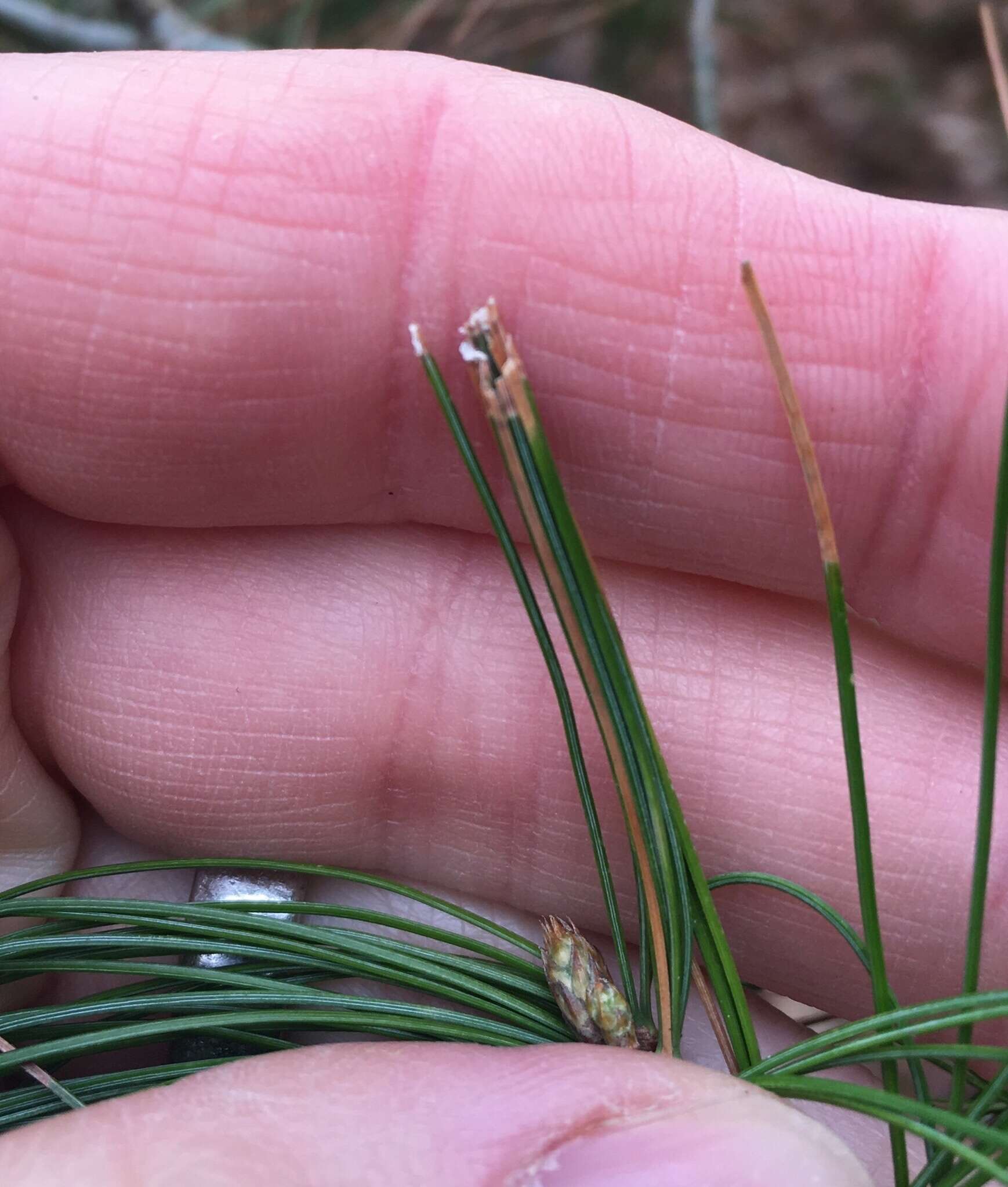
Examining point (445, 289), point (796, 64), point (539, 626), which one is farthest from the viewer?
point (796, 64)

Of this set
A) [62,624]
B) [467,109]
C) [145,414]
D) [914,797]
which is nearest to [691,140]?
[467,109]

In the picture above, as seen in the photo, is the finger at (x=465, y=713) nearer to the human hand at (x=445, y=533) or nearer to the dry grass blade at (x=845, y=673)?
the human hand at (x=445, y=533)

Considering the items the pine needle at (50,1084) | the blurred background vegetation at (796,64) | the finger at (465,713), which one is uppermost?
the blurred background vegetation at (796,64)

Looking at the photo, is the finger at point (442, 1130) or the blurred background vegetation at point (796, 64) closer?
the finger at point (442, 1130)

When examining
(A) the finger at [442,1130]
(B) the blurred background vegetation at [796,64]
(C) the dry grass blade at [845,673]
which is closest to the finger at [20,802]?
(A) the finger at [442,1130]

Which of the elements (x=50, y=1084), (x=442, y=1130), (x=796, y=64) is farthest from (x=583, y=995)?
(x=796, y=64)

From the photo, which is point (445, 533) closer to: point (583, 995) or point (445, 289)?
point (445, 289)

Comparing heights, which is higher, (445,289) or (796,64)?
(796,64)

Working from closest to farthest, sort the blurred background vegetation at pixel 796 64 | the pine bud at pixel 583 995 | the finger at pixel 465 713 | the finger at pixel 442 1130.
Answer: the finger at pixel 442 1130, the pine bud at pixel 583 995, the finger at pixel 465 713, the blurred background vegetation at pixel 796 64
